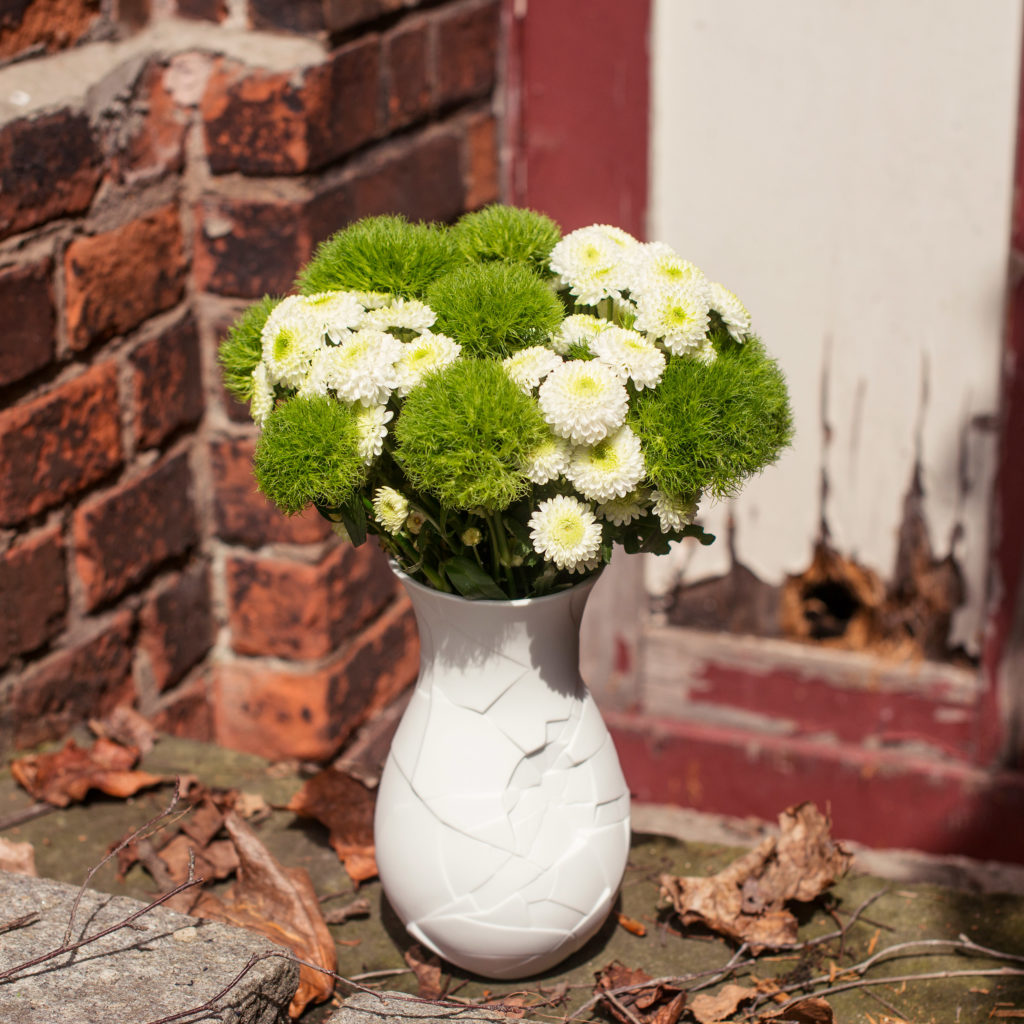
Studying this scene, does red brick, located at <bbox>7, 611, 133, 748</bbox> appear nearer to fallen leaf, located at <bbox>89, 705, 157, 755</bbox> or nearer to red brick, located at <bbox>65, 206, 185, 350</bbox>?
fallen leaf, located at <bbox>89, 705, 157, 755</bbox>

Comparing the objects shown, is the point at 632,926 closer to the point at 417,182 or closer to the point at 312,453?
the point at 312,453

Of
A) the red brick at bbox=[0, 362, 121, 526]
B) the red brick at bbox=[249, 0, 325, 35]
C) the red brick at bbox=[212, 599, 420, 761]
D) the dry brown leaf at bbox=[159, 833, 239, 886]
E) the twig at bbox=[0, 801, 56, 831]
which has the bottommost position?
the red brick at bbox=[212, 599, 420, 761]

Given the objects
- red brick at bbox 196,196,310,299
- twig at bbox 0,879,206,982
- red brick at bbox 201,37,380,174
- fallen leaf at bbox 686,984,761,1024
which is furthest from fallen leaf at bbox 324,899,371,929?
red brick at bbox 201,37,380,174

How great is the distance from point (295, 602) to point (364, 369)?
3.21 ft

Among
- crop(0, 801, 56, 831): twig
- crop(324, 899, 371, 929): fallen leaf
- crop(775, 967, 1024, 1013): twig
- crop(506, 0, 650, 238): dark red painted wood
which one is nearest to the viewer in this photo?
crop(775, 967, 1024, 1013): twig

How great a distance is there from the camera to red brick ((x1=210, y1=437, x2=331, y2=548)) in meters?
1.86

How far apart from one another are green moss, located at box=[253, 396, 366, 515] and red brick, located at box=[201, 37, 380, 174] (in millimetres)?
794

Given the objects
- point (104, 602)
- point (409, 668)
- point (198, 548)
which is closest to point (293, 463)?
point (104, 602)

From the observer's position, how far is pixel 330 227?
1.79m

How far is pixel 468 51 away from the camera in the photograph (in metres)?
2.05

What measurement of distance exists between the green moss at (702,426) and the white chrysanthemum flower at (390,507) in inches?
7.9

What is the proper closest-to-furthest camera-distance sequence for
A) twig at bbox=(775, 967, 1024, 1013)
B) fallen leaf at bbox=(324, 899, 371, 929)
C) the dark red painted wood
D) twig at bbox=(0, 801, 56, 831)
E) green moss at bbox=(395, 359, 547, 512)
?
green moss at bbox=(395, 359, 547, 512) < twig at bbox=(775, 967, 1024, 1013) < fallen leaf at bbox=(324, 899, 371, 929) < twig at bbox=(0, 801, 56, 831) < the dark red painted wood

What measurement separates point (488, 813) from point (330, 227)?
3.20 ft

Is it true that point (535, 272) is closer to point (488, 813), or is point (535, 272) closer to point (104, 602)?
point (488, 813)
